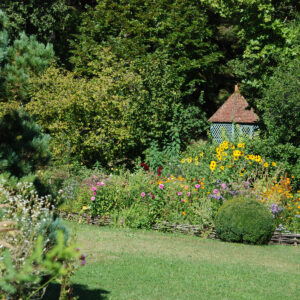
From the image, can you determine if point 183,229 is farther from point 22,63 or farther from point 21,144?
point 22,63

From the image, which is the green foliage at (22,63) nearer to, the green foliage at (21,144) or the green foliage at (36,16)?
the green foliage at (21,144)

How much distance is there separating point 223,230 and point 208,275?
2.95 metres

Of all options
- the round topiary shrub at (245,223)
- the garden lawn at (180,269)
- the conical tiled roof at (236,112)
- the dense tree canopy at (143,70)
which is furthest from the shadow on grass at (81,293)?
the conical tiled roof at (236,112)

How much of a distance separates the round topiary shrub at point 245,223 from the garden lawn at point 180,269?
0.28 metres

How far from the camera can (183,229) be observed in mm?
10094

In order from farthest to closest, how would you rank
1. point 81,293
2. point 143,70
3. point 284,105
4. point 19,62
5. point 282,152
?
point 143,70
point 282,152
point 284,105
point 81,293
point 19,62

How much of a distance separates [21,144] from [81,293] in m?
1.88

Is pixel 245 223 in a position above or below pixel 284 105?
below

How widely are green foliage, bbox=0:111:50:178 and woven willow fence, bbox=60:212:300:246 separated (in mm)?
4815

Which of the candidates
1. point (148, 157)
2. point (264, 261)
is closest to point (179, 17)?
point (148, 157)

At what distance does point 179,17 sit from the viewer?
862 inches

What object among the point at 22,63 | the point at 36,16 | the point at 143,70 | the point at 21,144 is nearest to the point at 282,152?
the point at 143,70

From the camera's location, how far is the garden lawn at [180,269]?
5.73 metres

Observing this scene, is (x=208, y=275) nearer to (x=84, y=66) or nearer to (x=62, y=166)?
(x=62, y=166)
